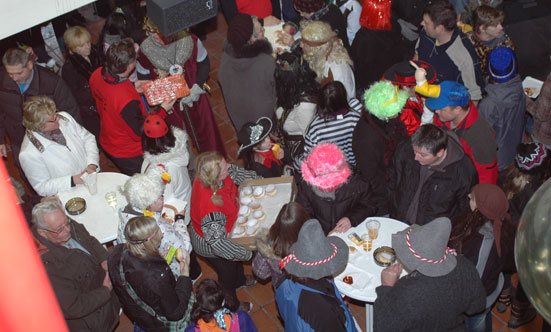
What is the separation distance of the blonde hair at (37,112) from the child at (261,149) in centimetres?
162

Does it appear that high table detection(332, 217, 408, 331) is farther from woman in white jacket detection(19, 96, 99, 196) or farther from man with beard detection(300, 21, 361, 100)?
woman in white jacket detection(19, 96, 99, 196)

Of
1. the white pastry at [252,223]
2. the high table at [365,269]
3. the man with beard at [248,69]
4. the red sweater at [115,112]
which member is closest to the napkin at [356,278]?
the high table at [365,269]

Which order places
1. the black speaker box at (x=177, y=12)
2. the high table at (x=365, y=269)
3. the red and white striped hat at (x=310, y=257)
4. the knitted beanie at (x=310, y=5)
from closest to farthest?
1. the black speaker box at (x=177, y=12)
2. the red and white striped hat at (x=310, y=257)
3. the high table at (x=365, y=269)
4. the knitted beanie at (x=310, y=5)

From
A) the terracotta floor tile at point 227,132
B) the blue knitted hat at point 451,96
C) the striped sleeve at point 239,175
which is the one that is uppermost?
the blue knitted hat at point 451,96

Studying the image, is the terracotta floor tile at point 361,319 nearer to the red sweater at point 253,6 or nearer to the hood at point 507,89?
the hood at point 507,89

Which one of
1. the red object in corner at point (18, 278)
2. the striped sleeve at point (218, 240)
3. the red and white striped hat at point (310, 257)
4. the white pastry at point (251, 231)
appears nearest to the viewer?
the red object in corner at point (18, 278)

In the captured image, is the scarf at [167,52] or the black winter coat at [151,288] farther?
the scarf at [167,52]

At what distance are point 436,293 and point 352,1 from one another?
3.99 metres

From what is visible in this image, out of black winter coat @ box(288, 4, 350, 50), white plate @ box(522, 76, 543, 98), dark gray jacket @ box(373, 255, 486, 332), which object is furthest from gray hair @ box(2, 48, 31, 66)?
white plate @ box(522, 76, 543, 98)

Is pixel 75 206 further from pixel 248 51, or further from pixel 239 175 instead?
pixel 248 51

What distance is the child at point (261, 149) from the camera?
15.7ft

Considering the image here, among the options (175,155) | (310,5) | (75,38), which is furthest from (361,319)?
(75,38)

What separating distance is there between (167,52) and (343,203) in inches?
99.6

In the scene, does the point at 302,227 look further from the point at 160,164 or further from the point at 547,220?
the point at 547,220
